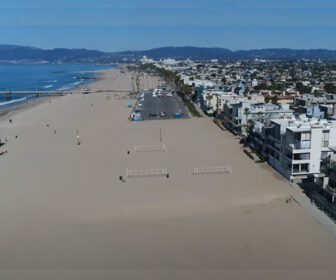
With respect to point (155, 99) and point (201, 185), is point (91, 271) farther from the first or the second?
point (155, 99)

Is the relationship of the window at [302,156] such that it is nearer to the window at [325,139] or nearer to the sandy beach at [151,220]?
the window at [325,139]

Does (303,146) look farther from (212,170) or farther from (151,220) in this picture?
(151,220)

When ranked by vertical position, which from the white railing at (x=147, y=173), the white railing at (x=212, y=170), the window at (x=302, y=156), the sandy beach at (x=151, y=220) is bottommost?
the sandy beach at (x=151, y=220)

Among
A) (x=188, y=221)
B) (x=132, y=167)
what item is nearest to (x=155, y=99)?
(x=132, y=167)

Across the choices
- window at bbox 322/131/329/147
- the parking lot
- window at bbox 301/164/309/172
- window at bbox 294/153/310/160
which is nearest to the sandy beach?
window at bbox 301/164/309/172

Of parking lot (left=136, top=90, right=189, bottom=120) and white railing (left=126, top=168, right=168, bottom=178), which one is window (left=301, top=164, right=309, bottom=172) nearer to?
white railing (left=126, top=168, right=168, bottom=178)

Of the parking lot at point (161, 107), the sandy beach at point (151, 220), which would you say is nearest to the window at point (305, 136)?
the sandy beach at point (151, 220)
